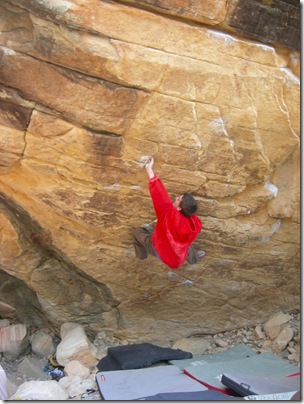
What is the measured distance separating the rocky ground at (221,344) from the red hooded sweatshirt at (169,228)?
130 cm

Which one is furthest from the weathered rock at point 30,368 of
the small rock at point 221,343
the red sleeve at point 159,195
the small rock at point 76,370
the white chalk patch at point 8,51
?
the white chalk patch at point 8,51

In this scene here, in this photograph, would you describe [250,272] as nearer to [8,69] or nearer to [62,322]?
[62,322]

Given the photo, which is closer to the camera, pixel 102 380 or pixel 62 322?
pixel 102 380

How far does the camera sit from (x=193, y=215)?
4133 mm

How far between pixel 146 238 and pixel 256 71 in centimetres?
158

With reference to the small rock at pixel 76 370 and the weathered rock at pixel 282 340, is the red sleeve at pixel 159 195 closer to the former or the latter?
the small rock at pixel 76 370

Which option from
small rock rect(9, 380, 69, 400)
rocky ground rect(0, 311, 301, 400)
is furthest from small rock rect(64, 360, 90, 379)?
small rock rect(9, 380, 69, 400)

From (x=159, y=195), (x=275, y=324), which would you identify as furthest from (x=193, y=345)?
(x=159, y=195)

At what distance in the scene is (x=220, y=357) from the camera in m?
4.85

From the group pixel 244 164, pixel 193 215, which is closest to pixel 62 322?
pixel 193 215

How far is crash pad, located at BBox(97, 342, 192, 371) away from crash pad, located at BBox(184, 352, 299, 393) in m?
0.33

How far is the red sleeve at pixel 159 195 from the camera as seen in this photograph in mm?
3988

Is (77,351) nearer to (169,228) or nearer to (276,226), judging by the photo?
(169,228)

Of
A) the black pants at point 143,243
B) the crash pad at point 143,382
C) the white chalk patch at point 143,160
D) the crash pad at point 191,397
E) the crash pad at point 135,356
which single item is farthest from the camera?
the crash pad at point 135,356
